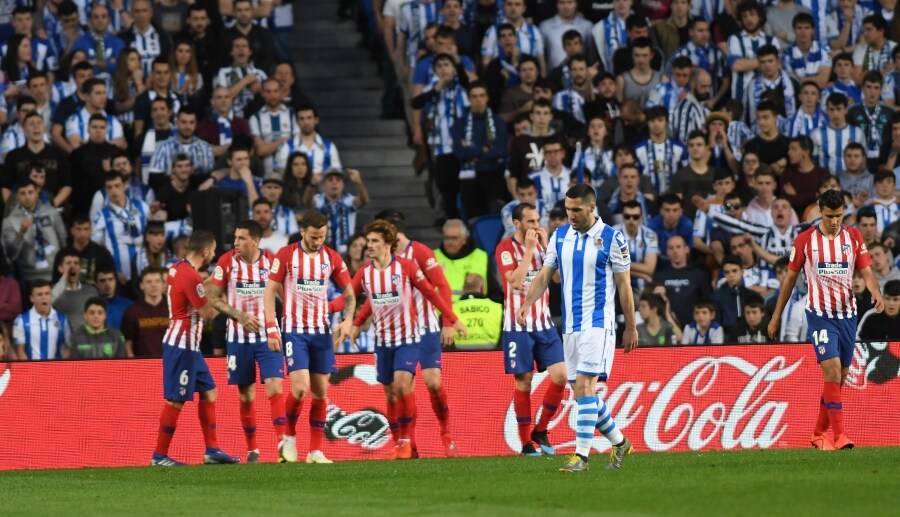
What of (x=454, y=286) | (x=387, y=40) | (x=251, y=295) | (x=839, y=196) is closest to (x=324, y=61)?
(x=387, y=40)

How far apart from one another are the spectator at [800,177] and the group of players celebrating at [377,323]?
607 centimetres

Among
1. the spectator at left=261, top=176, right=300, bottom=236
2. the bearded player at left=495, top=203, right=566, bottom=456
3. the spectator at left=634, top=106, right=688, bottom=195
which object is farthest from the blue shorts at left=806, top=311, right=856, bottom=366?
the spectator at left=261, top=176, right=300, bottom=236

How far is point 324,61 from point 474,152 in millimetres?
4351

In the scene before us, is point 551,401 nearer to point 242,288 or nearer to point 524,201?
point 242,288

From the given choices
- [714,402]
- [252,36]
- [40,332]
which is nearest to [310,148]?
[252,36]

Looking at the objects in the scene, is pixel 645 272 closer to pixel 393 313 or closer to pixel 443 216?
pixel 443 216

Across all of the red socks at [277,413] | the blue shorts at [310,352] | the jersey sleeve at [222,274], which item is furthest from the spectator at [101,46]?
the blue shorts at [310,352]

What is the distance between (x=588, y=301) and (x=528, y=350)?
3.55 m

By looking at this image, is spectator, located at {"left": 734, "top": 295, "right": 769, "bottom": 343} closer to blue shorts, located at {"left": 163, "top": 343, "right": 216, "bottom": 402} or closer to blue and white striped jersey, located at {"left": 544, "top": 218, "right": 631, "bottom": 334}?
blue and white striped jersey, located at {"left": 544, "top": 218, "right": 631, "bottom": 334}

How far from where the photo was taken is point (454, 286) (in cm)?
1906

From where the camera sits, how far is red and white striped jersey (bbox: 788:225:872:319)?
15094mm

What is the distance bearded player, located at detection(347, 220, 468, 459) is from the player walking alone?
11.1 feet

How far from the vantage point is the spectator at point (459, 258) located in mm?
19109

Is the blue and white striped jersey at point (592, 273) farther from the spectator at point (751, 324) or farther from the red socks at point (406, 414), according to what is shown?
the spectator at point (751, 324)
